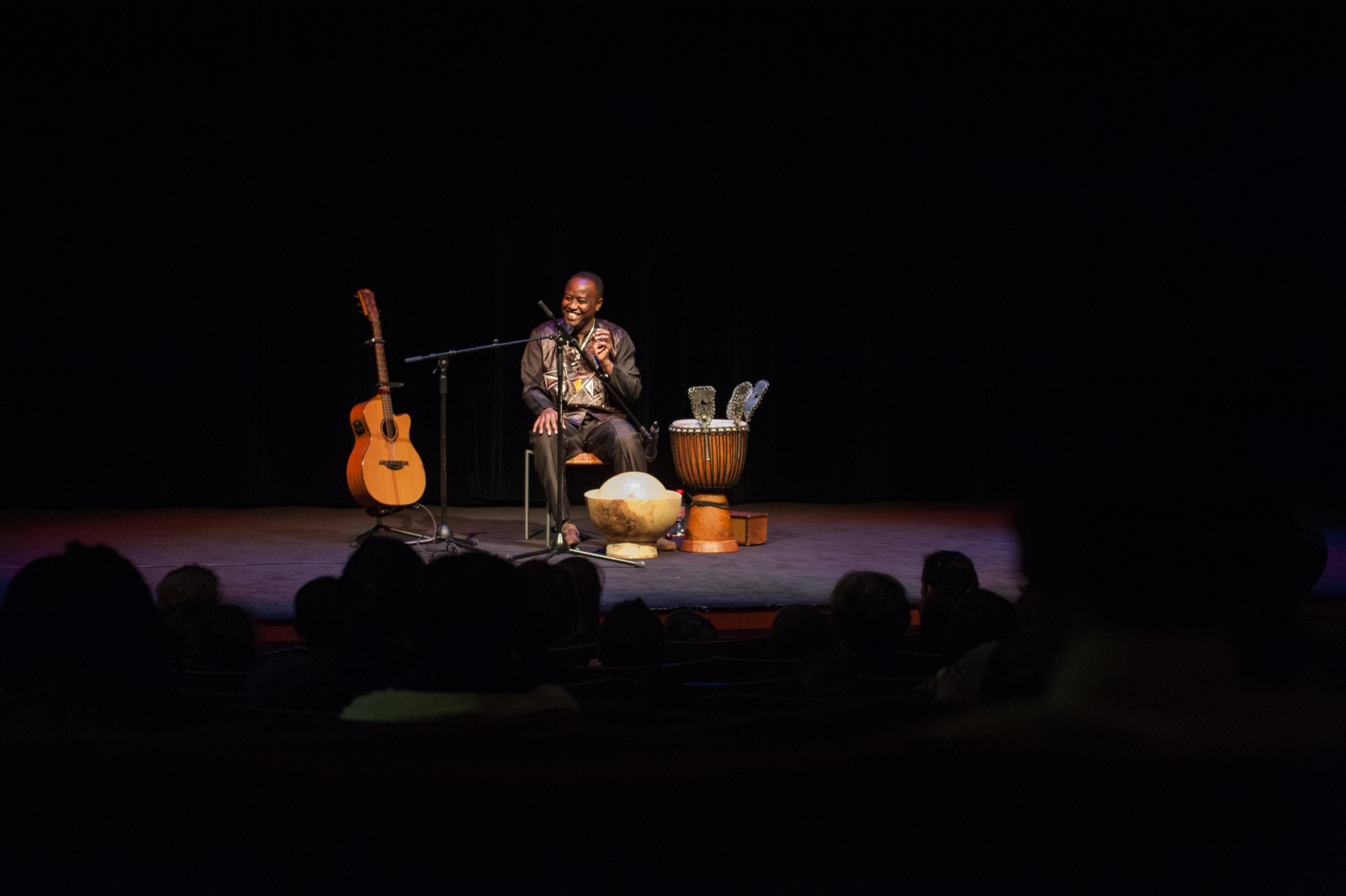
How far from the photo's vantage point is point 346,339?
7582mm

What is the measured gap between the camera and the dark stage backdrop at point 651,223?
7.21m

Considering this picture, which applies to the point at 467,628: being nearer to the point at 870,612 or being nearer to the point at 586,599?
the point at 870,612

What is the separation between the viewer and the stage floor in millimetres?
4867

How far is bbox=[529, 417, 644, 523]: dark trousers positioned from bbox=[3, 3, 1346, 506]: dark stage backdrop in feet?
4.97

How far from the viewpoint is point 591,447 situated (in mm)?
6488

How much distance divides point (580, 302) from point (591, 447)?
2.39ft

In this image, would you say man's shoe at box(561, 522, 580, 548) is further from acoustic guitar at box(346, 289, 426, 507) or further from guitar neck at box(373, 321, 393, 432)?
guitar neck at box(373, 321, 393, 432)

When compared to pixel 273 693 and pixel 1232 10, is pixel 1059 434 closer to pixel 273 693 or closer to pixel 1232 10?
pixel 273 693

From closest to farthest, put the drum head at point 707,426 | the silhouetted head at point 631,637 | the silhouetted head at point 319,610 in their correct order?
the silhouetted head at point 319,610
the silhouetted head at point 631,637
the drum head at point 707,426

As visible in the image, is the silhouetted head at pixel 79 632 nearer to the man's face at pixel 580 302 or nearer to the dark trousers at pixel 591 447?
the dark trousers at pixel 591 447

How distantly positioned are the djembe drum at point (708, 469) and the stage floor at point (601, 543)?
Answer: 175mm

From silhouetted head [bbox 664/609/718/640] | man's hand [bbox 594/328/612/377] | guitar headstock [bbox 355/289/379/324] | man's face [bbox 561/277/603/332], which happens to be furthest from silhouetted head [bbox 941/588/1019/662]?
guitar headstock [bbox 355/289/379/324]

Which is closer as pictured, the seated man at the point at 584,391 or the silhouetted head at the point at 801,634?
the silhouetted head at the point at 801,634

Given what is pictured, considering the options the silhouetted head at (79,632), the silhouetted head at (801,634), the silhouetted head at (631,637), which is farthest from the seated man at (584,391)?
the silhouetted head at (79,632)
